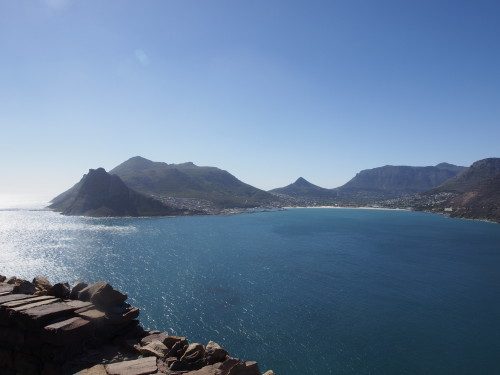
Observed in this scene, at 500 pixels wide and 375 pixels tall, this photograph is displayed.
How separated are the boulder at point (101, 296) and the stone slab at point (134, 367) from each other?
4.36 m

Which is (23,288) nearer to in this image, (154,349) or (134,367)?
(154,349)

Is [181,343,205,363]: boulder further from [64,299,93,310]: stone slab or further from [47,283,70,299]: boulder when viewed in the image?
[47,283,70,299]: boulder

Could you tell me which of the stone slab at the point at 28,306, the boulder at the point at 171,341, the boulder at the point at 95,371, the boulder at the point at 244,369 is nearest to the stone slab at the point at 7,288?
the stone slab at the point at 28,306

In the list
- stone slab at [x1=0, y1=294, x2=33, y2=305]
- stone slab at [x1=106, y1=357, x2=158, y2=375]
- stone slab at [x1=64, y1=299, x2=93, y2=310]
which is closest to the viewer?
stone slab at [x1=106, y1=357, x2=158, y2=375]

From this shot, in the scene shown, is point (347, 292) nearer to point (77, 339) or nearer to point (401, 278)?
point (401, 278)

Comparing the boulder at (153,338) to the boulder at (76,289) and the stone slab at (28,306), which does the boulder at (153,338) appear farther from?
the stone slab at (28,306)

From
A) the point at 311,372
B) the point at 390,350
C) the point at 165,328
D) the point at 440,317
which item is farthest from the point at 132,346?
the point at 440,317

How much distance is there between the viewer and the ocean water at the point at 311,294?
42562mm

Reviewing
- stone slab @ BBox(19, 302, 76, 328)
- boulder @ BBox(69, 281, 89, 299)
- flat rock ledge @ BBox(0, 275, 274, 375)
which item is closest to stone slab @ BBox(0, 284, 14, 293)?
flat rock ledge @ BBox(0, 275, 274, 375)

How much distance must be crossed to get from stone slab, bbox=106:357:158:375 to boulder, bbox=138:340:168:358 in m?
0.95

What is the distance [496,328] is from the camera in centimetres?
5181

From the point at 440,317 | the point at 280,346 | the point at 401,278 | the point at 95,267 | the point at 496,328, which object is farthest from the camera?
the point at 95,267

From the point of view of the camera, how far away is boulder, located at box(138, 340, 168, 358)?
48.2 feet

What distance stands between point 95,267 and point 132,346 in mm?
83761
